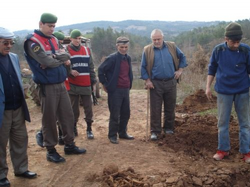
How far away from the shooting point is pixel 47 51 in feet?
13.2

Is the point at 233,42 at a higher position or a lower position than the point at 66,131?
higher

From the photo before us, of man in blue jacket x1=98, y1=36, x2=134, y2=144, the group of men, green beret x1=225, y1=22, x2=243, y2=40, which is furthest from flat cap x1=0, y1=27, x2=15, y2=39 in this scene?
green beret x1=225, y1=22, x2=243, y2=40

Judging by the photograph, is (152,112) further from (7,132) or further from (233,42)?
(7,132)

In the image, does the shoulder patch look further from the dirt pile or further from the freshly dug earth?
the dirt pile

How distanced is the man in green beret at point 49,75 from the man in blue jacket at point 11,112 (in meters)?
0.32

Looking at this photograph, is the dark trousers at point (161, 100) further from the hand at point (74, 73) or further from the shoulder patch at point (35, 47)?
the shoulder patch at point (35, 47)

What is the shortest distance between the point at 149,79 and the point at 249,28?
27.6 m

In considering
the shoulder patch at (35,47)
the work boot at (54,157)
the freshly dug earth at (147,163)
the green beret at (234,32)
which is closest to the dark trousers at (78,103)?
the freshly dug earth at (147,163)

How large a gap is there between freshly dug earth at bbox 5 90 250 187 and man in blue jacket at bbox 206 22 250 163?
43 centimetres

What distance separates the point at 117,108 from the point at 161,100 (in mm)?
872

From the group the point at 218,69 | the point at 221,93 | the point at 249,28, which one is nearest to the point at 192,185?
the point at 221,93

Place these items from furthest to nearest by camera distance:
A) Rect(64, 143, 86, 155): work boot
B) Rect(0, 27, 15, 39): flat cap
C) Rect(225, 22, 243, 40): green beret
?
Rect(64, 143, 86, 155): work boot < Rect(225, 22, 243, 40): green beret < Rect(0, 27, 15, 39): flat cap

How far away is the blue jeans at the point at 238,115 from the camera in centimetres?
410

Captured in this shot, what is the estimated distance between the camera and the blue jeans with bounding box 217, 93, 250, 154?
410 centimetres
